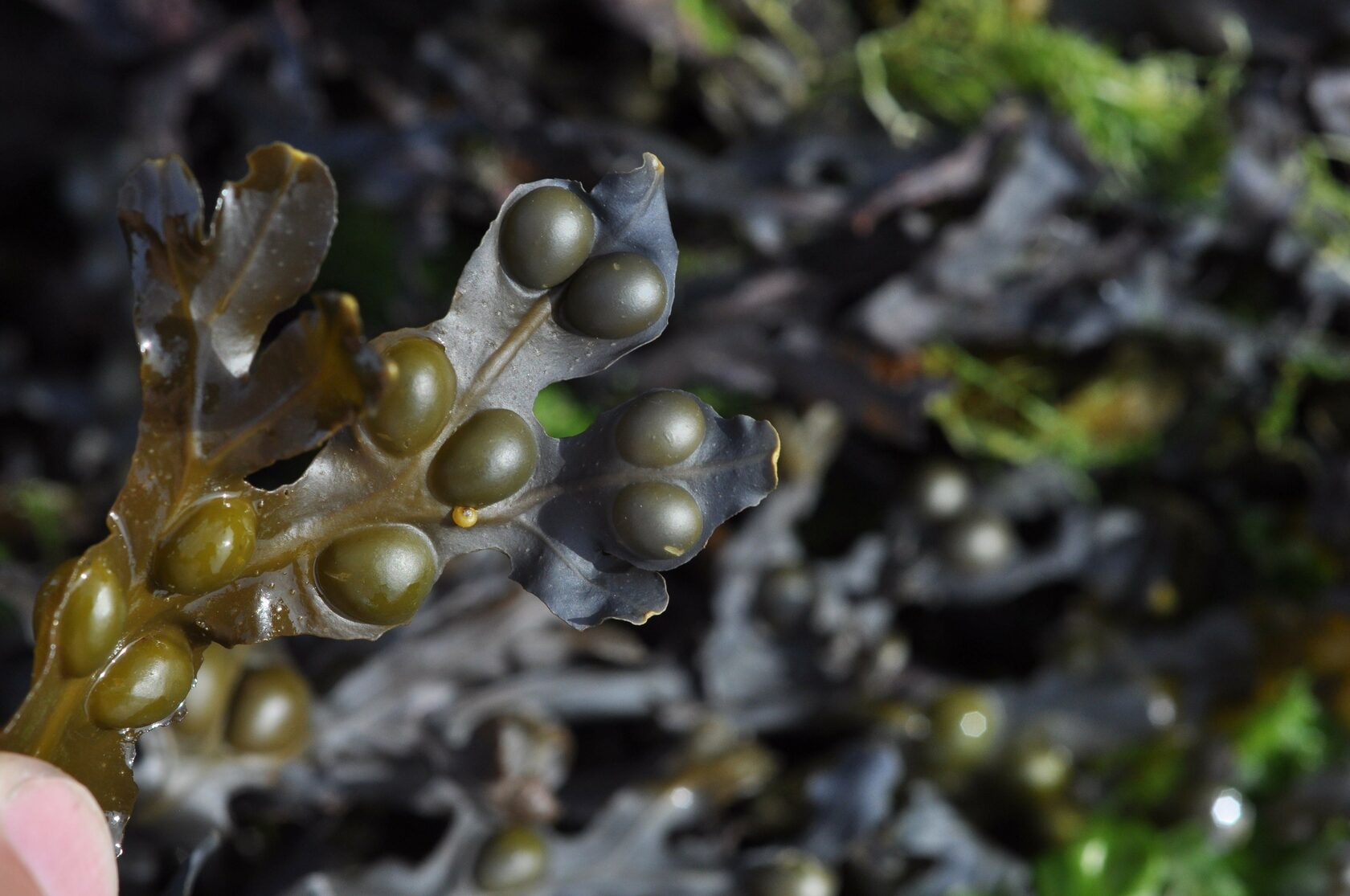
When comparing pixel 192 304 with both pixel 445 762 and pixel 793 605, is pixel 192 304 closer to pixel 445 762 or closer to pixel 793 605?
pixel 445 762

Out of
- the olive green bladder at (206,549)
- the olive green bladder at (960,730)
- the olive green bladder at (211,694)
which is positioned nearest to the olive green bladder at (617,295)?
the olive green bladder at (206,549)

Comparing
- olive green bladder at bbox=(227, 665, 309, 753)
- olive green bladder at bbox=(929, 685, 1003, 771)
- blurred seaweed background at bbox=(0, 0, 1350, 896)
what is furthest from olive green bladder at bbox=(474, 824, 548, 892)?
olive green bladder at bbox=(929, 685, 1003, 771)

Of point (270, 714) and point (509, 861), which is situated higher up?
point (270, 714)

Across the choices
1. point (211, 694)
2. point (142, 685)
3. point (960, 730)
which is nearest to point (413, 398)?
point (142, 685)

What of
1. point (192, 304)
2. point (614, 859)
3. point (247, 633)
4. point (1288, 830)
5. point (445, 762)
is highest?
point (192, 304)

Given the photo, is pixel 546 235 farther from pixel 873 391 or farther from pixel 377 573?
pixel 873 391

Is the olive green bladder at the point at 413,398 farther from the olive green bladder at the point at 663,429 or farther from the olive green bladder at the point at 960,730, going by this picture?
the olive green bladder at the point at 960,730

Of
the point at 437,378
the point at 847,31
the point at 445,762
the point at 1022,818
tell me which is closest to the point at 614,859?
the point at 445,762
